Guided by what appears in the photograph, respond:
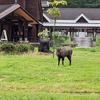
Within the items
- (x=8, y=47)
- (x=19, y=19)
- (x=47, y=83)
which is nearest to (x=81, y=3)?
(x=19, y=19)

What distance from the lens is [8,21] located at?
132ft

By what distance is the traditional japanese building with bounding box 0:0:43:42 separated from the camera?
38.9 metres

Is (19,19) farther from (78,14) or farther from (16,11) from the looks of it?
(78,14)

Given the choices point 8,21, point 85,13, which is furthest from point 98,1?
point 8,21

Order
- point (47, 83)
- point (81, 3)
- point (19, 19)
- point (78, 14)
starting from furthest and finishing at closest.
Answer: point (81, 3), point (78, 14), point (19, 19), point (47, 83)

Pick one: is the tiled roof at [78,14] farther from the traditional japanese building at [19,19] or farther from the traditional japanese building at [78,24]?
the traditional japanese building at [19,19]

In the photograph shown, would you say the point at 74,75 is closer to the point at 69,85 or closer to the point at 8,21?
the point at 69,85

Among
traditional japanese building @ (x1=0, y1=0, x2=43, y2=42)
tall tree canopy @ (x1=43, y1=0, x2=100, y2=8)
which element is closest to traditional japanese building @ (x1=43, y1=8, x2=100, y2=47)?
traditional japanese building @ (x1=0, y1=0, x2=43, y2=42)

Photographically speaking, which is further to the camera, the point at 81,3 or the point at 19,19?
the point at 81,3

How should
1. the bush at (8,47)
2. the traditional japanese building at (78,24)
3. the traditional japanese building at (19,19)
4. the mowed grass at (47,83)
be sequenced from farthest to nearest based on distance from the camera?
the traditional japanese building at (78,24)
the traditional japanese building at (19,19)
the bush at (8,47)
the mowed grass at (47,83)

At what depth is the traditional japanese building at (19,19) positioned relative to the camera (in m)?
38.9

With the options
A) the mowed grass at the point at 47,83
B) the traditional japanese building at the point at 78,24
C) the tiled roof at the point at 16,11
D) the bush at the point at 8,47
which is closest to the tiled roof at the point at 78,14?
the traditional japanese building at the point at 78,24

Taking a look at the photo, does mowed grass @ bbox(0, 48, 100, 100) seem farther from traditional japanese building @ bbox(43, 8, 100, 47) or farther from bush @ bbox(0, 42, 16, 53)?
traditional japanese building @ bbox(43, 8, 100, 47)

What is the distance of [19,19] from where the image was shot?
40.5m
